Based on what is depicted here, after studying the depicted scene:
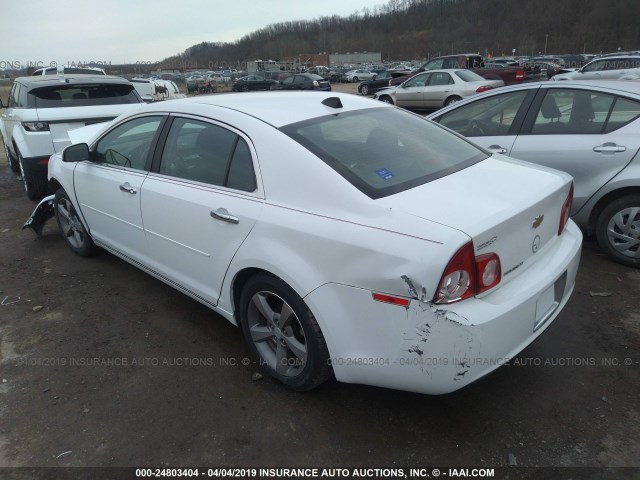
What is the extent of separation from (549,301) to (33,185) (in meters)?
6.67

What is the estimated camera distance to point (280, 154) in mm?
2496

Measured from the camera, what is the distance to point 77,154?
387cm

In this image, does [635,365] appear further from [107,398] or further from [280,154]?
[107,398]

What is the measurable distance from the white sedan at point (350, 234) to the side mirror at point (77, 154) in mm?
669

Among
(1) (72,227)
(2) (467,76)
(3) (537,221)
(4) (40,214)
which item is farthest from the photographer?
(2) (467,76)

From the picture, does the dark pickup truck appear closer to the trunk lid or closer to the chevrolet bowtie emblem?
the trunk lid

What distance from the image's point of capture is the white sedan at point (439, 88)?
14.2 m

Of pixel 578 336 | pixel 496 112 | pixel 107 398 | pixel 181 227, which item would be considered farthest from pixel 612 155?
pixel 107 398

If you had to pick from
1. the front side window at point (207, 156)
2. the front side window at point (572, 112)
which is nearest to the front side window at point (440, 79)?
the front side window at point (572, 112)

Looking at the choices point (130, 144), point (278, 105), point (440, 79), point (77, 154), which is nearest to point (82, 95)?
point (77, 154)

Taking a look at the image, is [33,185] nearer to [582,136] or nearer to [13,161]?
[13,161]

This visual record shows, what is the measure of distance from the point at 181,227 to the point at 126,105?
15.2ft

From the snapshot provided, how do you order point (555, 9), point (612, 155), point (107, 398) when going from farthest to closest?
point (555, 9)
point (612, 155)
point (107, 398)

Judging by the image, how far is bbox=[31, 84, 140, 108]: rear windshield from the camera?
21.0 ft
